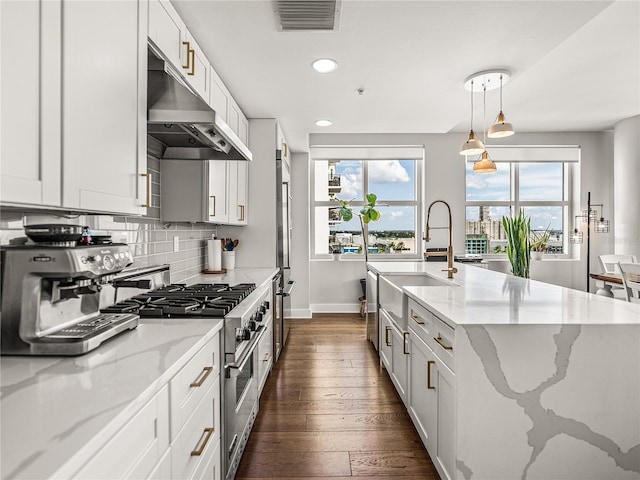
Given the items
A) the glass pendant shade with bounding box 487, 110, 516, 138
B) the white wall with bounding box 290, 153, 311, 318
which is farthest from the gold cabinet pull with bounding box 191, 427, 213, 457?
the white wall with bounding box 290, 153, 311, 318

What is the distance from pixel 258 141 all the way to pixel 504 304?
2922mm

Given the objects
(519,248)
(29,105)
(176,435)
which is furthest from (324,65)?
(519,248)

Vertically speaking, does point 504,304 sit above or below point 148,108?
below

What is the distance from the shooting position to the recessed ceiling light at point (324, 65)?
9.12ft

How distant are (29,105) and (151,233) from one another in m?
1.47

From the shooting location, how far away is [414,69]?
9.78ft

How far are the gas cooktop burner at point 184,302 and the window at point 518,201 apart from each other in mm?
4688

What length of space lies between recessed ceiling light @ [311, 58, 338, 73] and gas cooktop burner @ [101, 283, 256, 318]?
5.52ft

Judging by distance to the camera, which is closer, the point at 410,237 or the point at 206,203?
A: the point at 206,203

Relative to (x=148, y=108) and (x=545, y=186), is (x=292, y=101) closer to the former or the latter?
(x=148, y=108)

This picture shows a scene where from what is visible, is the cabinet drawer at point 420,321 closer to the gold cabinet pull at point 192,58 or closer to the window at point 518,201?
the gold cabinet pull at point 192,58

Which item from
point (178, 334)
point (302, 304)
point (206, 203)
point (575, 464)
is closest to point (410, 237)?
point (302, 304)

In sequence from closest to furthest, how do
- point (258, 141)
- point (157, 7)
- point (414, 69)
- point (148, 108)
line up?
1. point (148, 108)
2. point (157, 7)
3. point (414, 69)
4. point (258, 141)

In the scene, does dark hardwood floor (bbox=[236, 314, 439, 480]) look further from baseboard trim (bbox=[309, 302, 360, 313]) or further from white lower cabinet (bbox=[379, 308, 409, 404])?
baseboard trim (bbox=[309, 302, 360, 313])
